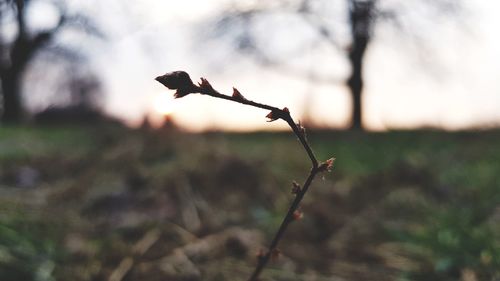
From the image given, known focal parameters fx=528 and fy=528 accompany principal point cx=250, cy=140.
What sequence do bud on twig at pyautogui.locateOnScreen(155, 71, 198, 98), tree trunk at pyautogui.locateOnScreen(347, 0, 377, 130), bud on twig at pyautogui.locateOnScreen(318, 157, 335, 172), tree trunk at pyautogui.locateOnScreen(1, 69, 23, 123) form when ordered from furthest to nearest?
tree trunk at pyautogui.locateOnScreen(1, 69, 23, 123) → tree trunk at pyautogui.locateOnScreen(347, 0, 377, 130) → bud on twig at pyautogui.locateOnScreen(318, 157, 335, 172) → bud on twig at pyautogui.locateOnScreen(155, 71, 198, 98)

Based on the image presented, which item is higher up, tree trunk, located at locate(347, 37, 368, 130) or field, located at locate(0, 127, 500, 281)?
tree trunk, located at locate(347, 37, 368, 130)

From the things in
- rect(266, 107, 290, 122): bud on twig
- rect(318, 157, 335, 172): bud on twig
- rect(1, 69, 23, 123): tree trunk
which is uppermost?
rect(1, 69, 23, 123): tree trunk

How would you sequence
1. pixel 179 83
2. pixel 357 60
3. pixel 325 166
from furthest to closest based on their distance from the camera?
1. pixel 357 60
2. pixel 325 166
3. pixel 179 83

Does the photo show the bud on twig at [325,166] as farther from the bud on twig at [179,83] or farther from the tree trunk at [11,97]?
the tree trunk at [11,97]

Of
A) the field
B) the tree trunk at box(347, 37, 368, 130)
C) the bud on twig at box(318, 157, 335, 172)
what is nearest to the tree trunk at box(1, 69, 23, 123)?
the tree trunk at box(347, 37, 368, 130)

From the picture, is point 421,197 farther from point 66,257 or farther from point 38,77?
point 38,77

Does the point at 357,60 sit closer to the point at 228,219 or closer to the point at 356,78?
the point at 356,78

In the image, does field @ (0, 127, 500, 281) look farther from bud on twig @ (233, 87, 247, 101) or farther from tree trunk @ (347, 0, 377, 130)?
tree trunk @ (347, 0, 377, 130)

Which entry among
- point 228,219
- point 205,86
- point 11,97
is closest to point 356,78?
point 11,97

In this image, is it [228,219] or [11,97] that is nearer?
[228,219]
